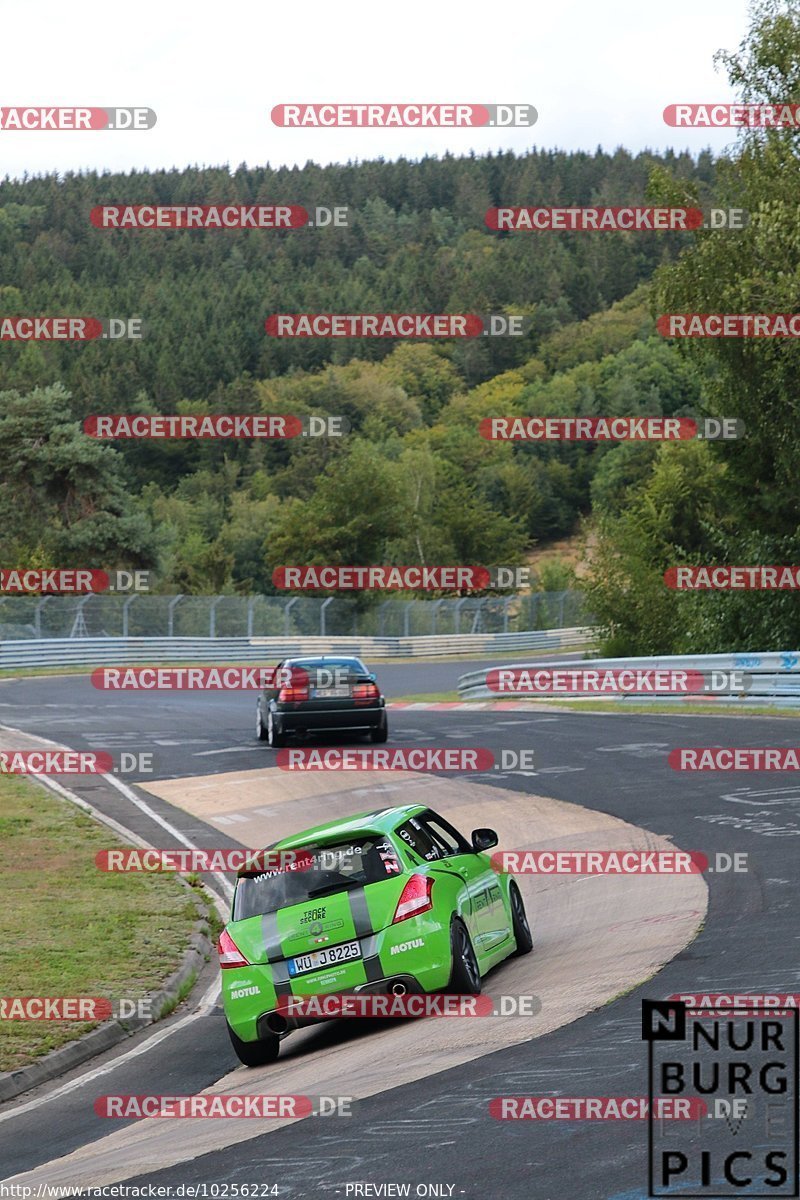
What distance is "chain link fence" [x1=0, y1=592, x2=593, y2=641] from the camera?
48500 millimetres

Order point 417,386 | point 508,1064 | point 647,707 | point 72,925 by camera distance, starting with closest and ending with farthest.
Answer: point 508,1064, point 72,925, point 647,707, point 417,386

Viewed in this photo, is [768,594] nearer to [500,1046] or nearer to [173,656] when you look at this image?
[173,656]

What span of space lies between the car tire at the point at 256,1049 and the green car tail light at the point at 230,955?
0.40 m

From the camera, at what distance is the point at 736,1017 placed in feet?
25.4

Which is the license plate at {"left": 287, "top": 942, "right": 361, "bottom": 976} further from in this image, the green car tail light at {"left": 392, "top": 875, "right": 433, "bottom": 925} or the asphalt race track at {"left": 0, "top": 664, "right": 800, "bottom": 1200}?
the asphalt race track at {"left": 0, "top": 664, "right": 800, "bottom": 1200}

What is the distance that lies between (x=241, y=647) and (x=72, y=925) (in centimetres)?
3919

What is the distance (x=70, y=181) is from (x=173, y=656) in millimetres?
142854

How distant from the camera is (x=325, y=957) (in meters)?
9.20

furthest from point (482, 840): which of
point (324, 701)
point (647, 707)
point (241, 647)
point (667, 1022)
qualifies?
point (241, 647)

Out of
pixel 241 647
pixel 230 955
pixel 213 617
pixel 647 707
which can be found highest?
pixel 213 617

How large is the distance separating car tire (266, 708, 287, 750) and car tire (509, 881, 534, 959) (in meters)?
13.4

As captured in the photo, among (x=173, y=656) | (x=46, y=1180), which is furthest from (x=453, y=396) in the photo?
(x=46, y=1180)

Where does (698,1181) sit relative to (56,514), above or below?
below

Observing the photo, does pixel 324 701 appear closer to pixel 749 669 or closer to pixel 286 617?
pixel 749 669
